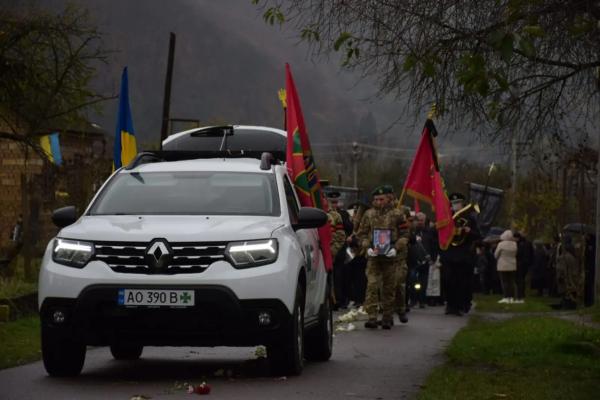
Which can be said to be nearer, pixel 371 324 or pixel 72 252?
pixel 72 252

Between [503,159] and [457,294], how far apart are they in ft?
38.2

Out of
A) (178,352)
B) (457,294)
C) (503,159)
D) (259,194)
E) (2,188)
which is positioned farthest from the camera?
(2,188)

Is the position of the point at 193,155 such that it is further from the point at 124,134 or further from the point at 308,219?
the point at 124,134

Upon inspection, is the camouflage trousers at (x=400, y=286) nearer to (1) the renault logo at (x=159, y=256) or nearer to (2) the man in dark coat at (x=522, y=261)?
(1) the renault logo at (x=159, y=256)

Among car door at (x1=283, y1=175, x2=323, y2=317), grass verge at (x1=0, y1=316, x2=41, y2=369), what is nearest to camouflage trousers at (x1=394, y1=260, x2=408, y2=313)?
grass verge at (x1=0, y1=316, x2=41, y2=369)

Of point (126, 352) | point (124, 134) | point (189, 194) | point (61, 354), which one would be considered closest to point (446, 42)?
point (189, 194)

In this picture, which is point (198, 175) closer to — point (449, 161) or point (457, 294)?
point (457, 294)

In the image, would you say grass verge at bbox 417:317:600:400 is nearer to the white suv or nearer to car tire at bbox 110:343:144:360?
the white suv

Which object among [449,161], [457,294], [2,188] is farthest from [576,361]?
[449,161]

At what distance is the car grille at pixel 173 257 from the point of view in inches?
427

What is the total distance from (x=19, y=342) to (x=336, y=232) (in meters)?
10.2

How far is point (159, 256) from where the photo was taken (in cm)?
1084

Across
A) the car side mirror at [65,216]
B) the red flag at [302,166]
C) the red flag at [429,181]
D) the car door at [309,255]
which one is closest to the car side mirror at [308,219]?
the car door at [309,255]

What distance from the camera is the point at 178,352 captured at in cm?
1470
